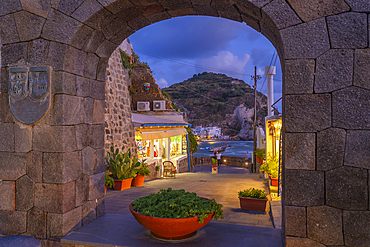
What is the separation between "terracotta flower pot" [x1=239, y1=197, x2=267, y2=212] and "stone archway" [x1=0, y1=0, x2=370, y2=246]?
9.07 feet

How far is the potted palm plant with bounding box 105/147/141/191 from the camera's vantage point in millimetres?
6930

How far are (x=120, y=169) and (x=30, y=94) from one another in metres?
4.22

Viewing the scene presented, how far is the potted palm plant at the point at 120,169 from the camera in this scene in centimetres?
693

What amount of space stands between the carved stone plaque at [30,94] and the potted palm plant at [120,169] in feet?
12.9

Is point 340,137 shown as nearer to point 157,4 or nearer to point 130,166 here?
point 157,4

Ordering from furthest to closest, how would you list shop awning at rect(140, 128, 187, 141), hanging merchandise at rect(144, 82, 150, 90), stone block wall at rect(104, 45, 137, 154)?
1. hanging merchandise at rect(144, 82, 150, 90)
2. shop awning at rect(140, 128, 187, 141)
3. stone block wall at rect(104, 45, 137, 154)

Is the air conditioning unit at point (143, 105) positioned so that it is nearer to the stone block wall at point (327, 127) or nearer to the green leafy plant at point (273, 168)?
the green leafy plant at point (273, 168)

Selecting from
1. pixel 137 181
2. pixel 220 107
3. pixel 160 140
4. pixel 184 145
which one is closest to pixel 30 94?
pixel 137 181

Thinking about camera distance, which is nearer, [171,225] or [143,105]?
[171,225]

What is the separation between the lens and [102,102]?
12.6 feet

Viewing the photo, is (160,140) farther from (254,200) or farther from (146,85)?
(254,200)

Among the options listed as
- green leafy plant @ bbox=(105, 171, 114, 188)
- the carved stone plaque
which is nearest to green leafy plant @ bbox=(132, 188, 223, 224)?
the carved stone plaque

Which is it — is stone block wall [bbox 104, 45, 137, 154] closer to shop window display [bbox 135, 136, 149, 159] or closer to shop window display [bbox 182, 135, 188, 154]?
shop window display [bbox 135, 136, 149, 159]

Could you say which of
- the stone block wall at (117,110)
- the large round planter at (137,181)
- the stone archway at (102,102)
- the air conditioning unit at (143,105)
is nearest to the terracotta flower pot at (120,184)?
the large round planter at (137,181)
